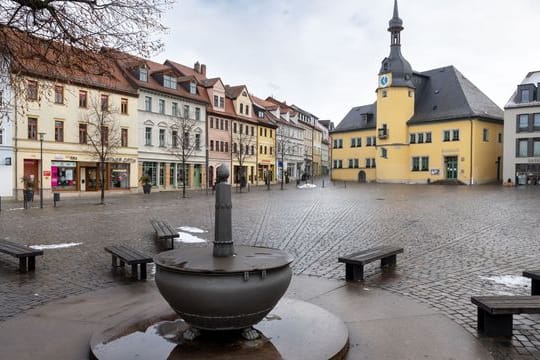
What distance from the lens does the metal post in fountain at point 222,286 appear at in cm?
449

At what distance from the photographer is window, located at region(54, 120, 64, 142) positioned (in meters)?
37.0

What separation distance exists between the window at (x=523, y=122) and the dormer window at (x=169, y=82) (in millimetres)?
39723

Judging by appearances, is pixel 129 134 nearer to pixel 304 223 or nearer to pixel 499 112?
pixel 304 223

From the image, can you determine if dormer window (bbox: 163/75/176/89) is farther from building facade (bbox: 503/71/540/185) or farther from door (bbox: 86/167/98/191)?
building facade (bbox: 503/71/540/185)

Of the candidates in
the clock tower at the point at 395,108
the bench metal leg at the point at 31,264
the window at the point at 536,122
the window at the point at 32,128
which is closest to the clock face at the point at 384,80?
the clock tower at the point at 395,108

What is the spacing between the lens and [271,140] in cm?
6938

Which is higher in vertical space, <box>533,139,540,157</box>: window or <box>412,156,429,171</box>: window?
<box>533,139,540,157</box>: window

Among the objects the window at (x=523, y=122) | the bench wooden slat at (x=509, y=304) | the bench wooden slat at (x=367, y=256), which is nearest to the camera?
the bench wooden slat at (x=509, y=304)

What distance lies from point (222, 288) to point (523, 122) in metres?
56.9

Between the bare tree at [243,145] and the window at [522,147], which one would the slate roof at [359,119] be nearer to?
the bare tree at [243,145]

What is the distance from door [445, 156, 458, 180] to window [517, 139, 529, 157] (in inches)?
297

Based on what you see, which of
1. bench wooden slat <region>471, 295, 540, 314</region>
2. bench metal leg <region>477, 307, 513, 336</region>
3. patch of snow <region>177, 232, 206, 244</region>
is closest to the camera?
bench wooden slat <region>471, 295, 540, 314</region>

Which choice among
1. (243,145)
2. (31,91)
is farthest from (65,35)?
(243,145)

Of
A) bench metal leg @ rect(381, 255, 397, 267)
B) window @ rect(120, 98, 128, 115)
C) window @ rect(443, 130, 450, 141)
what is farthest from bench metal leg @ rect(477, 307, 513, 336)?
window @ rect(443, 130, 450, 141)
